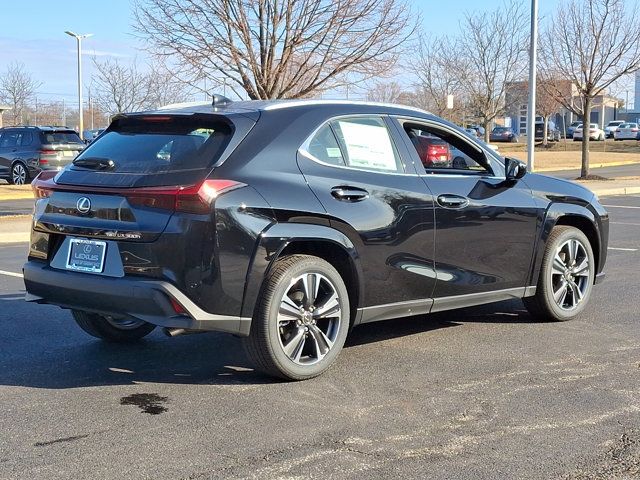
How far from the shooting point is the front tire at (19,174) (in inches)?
941

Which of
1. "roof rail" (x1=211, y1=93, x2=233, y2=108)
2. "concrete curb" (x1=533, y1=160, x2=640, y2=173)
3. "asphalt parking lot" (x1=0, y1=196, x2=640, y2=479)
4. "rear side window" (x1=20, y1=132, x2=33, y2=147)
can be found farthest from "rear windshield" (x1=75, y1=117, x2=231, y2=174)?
"concrete curb" (x1=533, y1=160, x2=640, y2=173)

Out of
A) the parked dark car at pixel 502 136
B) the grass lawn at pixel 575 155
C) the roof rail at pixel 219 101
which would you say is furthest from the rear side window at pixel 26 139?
the parked dark car at pixel 502 136

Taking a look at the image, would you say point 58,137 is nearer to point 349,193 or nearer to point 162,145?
point 162,145

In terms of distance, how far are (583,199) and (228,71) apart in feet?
35.3

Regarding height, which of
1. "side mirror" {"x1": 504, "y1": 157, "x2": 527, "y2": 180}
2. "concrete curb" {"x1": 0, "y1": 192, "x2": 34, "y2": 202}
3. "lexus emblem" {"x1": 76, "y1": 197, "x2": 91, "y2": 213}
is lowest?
"concrete curb" {"x1": 0, "y1": 192, "x2": 34, "y2": 202}

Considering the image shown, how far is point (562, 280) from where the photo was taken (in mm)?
6695

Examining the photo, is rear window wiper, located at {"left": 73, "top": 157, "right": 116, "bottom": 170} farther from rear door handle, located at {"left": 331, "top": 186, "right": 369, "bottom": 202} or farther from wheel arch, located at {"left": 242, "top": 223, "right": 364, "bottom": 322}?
rear door handle, located at {"left": 331, "top": 186, "right": 369, "bottom": 202}

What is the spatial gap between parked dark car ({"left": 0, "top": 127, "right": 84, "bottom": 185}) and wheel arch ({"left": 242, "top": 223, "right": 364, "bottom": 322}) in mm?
19526

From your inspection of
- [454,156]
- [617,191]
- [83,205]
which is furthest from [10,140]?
[83,205]

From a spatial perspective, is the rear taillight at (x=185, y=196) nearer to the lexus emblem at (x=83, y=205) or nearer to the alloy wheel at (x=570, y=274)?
the lexus emblem at (x=83, y=205)

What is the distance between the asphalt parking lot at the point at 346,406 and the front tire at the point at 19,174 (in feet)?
60.3

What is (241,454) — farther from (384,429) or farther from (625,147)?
(625,147)

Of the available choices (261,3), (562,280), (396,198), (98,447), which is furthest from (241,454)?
(261,3)

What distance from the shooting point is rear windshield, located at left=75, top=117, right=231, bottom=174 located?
481 cm
